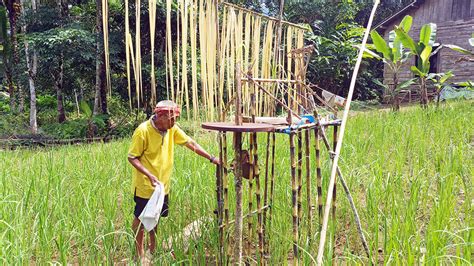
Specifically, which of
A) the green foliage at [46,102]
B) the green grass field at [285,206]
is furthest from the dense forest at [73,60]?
the green grass field at [285,206]

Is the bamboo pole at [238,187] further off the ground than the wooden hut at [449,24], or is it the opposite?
the wooden hut at [449,24]

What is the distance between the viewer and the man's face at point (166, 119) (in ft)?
7.46

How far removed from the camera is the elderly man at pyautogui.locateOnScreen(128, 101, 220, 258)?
7.49 feet

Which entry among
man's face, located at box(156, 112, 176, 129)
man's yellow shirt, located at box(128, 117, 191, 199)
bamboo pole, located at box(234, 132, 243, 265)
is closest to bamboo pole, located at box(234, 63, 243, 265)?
bamboo pole, located at box(234, 132, 243, 265)

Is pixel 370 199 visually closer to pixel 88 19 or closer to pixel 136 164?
pixel 136 164

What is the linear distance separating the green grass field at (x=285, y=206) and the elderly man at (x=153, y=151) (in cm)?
22

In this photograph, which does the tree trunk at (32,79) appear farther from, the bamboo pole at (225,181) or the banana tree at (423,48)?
the bamboo pole at (225,181)

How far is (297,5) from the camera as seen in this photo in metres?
14.4

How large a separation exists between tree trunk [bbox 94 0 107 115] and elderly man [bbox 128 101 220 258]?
5.88 metres

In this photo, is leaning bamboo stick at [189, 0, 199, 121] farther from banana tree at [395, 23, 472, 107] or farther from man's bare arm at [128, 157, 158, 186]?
banana tree at [395, 23, 472, 107]

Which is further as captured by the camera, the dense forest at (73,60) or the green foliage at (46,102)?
the green foliage at (46,102)

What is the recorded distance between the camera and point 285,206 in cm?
256

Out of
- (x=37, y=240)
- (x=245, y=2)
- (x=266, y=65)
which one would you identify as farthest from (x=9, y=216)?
(x=245, y=2)

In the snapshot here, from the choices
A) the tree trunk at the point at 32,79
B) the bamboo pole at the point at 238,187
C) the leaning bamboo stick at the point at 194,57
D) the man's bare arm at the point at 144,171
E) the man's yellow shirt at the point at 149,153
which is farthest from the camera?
the tree trunk at the point at 32,79
